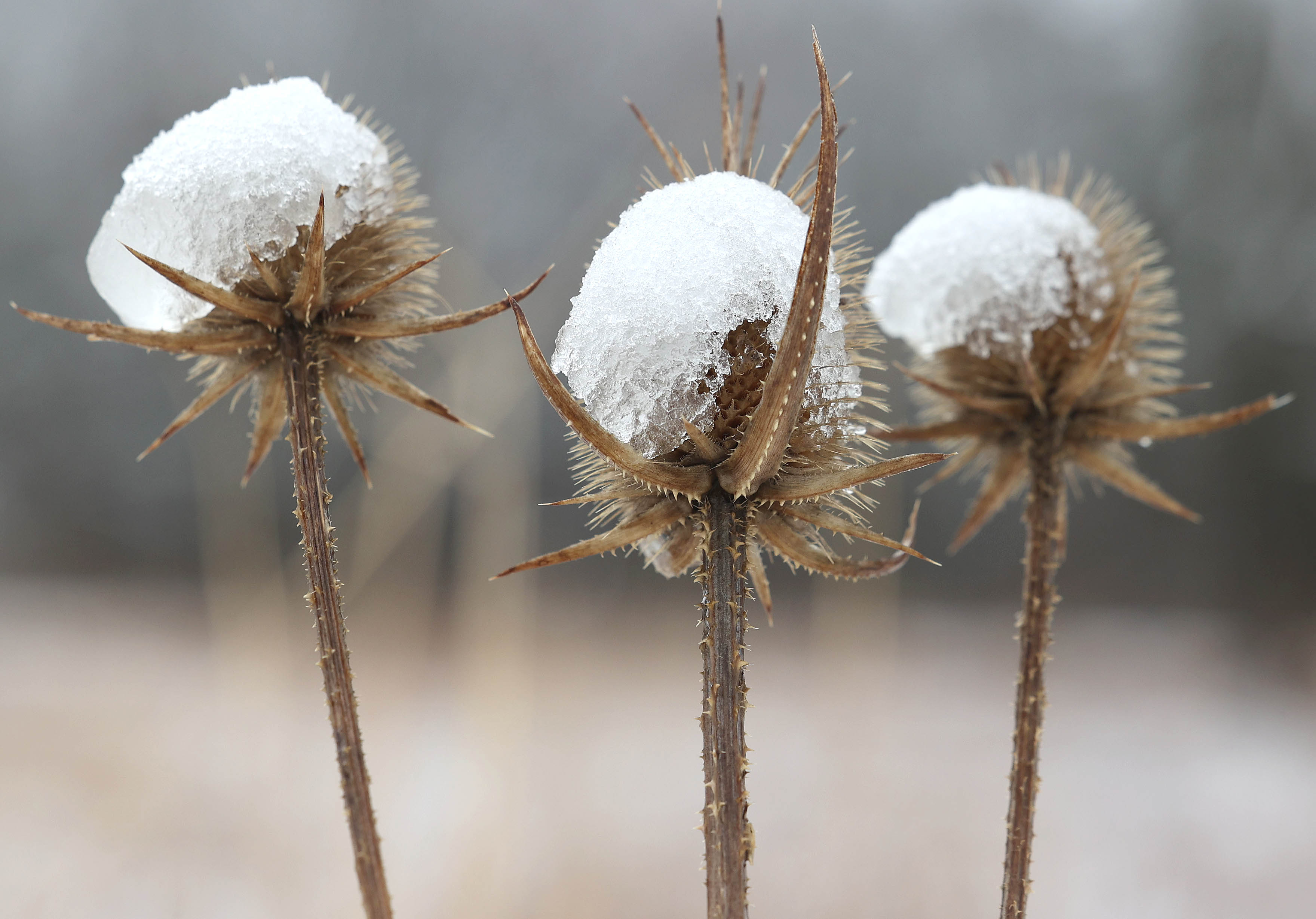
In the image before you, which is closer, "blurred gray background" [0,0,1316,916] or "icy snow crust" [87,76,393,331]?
"icy snow crust" [87,76,393,331]

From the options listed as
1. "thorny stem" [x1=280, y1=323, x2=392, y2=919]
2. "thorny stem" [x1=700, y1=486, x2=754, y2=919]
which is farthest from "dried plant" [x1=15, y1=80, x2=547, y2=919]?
"thorny stem" [x1=700, y1=486, x2=754, y2=919]

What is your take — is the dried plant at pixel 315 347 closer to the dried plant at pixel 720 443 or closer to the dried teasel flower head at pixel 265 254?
the dried teasel flower head at pixel 265 254

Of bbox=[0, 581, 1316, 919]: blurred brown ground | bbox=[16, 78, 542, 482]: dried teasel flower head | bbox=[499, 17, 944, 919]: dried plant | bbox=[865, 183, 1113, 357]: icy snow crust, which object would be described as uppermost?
bbox=[865, 183, 1113, 357]: icy snow crust

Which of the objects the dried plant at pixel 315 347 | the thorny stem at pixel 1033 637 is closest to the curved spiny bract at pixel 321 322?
the dried plant at pixel 315 347

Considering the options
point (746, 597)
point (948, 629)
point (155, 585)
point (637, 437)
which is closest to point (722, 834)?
point (746, 597)

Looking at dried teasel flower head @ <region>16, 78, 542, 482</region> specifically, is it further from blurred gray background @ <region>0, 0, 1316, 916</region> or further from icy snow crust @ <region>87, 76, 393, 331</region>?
blurred gray background @ <region>0, 0, 1316, 916</region>

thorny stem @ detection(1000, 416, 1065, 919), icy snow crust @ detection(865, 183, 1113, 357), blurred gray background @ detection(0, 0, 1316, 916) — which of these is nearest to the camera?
thorny stem @ detection(1000, 416, 1065, 919)

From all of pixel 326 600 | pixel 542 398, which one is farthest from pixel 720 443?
pixel 542 398

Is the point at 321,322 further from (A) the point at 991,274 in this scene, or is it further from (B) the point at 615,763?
(B) the point at 615,763
